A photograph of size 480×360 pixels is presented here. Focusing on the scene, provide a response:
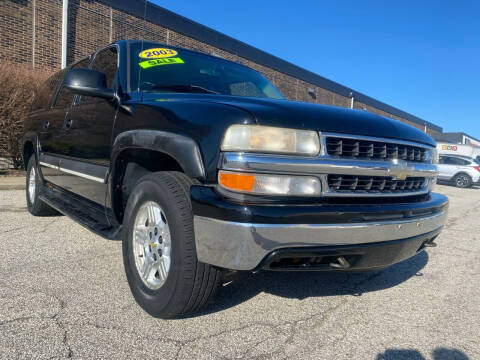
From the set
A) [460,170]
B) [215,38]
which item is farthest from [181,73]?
[460,170]

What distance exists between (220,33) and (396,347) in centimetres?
1749

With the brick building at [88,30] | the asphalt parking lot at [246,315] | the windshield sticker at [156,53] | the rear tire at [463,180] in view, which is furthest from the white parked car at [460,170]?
the windshield sticker at [156,53]

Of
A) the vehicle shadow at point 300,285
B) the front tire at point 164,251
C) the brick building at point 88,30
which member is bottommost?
the vehicle shadow at point 300,285

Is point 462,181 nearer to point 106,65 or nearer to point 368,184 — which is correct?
point 368,184

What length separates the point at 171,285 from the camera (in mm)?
2037

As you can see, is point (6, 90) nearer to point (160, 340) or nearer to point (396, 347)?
point (160, 340)

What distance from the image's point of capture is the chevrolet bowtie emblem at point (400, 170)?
2.25 meters

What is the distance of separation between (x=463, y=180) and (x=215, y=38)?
46.2 ft

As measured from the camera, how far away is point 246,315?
7.61ft

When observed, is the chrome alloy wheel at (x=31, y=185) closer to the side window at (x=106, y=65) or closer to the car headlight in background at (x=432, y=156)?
the side window at (x=106, y=65)

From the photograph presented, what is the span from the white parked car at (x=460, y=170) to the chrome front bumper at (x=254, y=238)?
19950 mm

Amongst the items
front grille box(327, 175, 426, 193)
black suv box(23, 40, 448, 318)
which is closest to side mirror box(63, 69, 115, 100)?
black suv box(23, 40, 448, 318)

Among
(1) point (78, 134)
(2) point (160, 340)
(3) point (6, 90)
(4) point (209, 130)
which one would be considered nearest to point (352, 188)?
(4) point (209, 130)

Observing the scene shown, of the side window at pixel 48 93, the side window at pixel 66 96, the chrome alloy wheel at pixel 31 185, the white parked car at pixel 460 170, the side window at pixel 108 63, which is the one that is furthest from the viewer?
the white parked car at pixel 460 170
